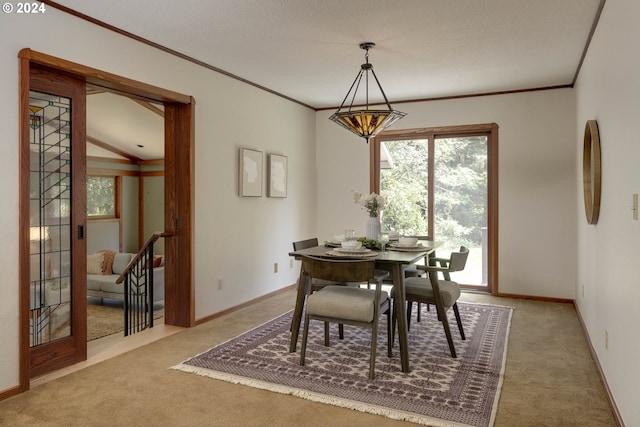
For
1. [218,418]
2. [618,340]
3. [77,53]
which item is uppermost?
[77,53]

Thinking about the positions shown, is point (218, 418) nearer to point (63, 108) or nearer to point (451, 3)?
point (63, 108)

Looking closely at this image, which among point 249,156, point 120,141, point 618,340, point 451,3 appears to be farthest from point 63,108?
point 120,141

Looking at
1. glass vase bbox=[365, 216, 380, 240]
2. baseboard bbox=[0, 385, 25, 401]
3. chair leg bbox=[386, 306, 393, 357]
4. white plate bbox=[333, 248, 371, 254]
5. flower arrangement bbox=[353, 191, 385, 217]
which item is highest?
flower arrangement bbox=[353, 191, 385, 217]

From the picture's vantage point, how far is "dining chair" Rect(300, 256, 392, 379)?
2.98 metres

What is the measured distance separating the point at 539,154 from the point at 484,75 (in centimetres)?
124

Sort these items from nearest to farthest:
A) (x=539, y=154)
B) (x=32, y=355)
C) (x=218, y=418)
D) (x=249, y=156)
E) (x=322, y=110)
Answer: (x=218, y=418)
(x=32, y=355)
(x=249, y=156)
(x=539, y=154)
(x=322, y=110)

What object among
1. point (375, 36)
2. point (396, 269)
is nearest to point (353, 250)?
point (396, 269)

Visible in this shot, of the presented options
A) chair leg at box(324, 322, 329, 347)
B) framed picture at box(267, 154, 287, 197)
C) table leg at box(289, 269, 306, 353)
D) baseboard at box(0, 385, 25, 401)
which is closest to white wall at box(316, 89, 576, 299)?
framed picture at box(267, 154, 287, 197)

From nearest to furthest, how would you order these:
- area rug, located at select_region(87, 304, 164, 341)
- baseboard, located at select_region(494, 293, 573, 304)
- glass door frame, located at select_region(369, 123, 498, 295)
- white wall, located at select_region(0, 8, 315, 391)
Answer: white wall, located at select_region(0, 8, 315, 391) → area rug, located at select_region(87, 304, 164, 341) → baseboard, located at select_region(494, 293, 573, 304) → glass door frame, located at select_region(369, 123, 498, 295)

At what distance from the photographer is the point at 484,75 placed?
4.71 m

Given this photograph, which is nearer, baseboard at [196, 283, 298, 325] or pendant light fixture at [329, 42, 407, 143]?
pendant light fixture at [329, 42, 407, 143]

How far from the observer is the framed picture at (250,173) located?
15.8 ft

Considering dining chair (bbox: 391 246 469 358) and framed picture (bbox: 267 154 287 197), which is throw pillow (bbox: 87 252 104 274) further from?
dining chair (bbox: 391 246 469 358)

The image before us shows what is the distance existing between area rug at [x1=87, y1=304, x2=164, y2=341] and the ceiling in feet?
9.83
